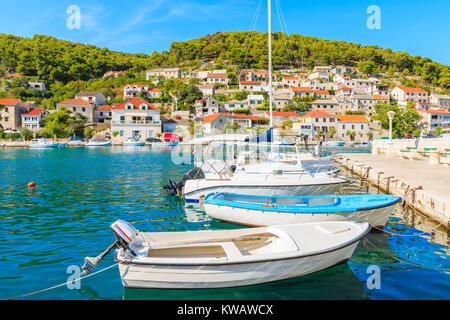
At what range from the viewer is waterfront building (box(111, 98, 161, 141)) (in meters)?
74.4

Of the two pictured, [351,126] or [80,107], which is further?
[351,126]

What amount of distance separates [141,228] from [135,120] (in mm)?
69105

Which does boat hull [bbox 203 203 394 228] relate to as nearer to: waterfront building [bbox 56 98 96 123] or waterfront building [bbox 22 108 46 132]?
waterfront building [bbox 56 98 96 123]

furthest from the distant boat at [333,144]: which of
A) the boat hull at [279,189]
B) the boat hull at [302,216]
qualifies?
the boat hull at [302,216]

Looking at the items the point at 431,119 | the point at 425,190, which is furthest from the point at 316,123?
the point at 425,190

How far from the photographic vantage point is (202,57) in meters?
160

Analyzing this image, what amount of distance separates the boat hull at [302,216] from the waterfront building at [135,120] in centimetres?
6886

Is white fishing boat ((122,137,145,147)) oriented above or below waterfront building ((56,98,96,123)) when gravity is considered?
below

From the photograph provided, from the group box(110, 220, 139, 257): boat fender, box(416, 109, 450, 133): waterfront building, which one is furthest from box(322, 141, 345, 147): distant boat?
box(110, 220, 139, 257): boat fender

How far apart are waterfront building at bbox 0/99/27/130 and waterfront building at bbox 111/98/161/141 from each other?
1062 inches

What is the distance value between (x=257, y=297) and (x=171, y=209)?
822 cm

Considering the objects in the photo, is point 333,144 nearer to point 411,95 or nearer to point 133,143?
point 133,143
